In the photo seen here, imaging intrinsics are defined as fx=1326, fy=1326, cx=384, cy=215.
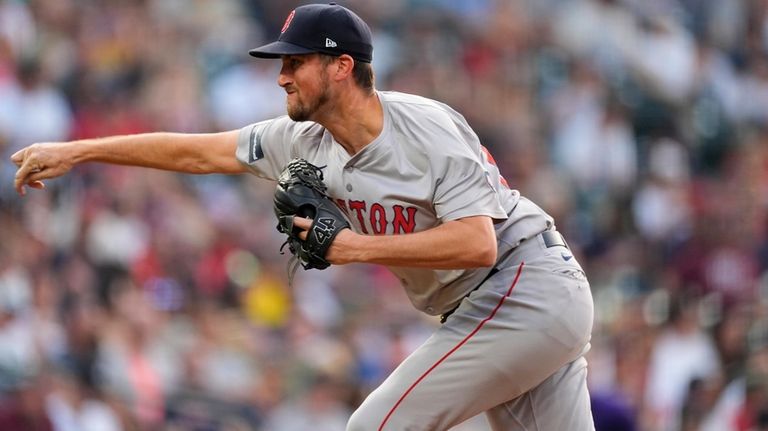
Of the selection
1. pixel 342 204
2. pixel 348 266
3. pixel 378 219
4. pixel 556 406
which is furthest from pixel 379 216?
pixel 348 266

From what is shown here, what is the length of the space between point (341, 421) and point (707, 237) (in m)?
3.26

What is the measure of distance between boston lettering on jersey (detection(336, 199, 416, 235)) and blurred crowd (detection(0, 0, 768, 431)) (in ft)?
11.1

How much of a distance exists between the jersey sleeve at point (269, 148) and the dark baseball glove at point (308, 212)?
297 mm

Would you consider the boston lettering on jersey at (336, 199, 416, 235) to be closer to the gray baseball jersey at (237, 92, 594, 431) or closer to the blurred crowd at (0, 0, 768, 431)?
the gray baseball jersey at (237, 92, 594, 431)

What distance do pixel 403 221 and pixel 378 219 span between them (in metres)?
0.09

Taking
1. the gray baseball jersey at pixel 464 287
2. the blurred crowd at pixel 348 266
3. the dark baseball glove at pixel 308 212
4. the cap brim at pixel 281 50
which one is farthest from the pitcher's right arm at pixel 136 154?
the blurred crowd at pixel 348 266

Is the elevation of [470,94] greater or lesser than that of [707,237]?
greater

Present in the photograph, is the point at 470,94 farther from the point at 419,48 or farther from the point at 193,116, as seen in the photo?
the point at 193,116

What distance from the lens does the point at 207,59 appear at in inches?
414

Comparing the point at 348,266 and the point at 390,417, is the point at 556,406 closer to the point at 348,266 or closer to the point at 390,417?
the point at 390,417

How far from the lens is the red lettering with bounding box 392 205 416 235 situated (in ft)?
14.1

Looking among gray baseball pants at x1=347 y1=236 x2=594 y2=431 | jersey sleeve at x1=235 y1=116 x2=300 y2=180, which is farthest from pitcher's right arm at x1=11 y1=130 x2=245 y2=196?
gray baseball pants at x1=347 y1=236 x2=594 y2=431

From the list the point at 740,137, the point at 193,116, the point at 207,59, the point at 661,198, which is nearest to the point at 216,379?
the point at 193,116

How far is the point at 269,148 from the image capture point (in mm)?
4621
